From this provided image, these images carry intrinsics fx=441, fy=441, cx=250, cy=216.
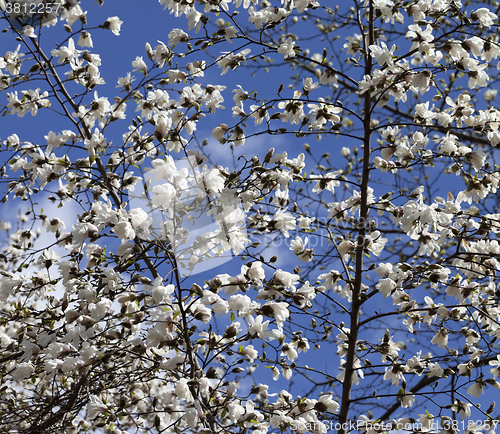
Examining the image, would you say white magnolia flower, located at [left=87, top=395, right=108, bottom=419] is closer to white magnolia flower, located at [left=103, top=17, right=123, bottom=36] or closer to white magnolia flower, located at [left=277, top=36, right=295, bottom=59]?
white magnolia flower, located at [left=277, top=36, right=295, bottom=59]

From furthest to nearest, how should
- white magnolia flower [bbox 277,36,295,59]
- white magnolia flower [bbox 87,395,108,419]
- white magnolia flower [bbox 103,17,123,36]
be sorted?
white magnolia flower [bbox 103,17,123,36] < white magnolia flower [bbox 277,36,295,59] < white magnolia flower [bbox 87,395,108,419]

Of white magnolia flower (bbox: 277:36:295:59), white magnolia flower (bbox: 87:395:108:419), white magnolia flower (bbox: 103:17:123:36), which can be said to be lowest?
white magnolia flower (bbox: 87:395:108:419)

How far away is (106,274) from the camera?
2.46 m

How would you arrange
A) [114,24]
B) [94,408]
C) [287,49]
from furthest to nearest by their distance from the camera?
1. [114,24]
2. [287,49]
3. [94,408]

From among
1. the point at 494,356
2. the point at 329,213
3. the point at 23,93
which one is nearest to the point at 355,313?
the point at 329,213

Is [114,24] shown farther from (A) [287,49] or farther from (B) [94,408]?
(B) [94,408]

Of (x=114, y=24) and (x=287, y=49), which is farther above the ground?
(x=114, y=24)

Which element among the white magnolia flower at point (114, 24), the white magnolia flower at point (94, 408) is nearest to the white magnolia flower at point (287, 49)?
the white magnolia flower at point (114, 24)

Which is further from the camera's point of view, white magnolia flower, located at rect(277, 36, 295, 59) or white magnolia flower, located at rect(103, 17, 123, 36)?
white magnolia flower, located at rect(103, 17, 123, 36)

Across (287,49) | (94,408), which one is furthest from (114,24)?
(94,408)

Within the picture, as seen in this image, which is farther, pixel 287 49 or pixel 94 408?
pixel 287 49

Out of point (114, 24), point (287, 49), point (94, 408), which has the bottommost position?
point (94, 408)

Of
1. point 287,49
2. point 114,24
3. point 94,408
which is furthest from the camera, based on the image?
point 114,24

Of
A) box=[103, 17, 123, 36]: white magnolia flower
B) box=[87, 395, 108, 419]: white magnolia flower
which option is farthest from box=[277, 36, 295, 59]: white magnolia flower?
box=[87, 395, 108, 419]: white magnolia flower
